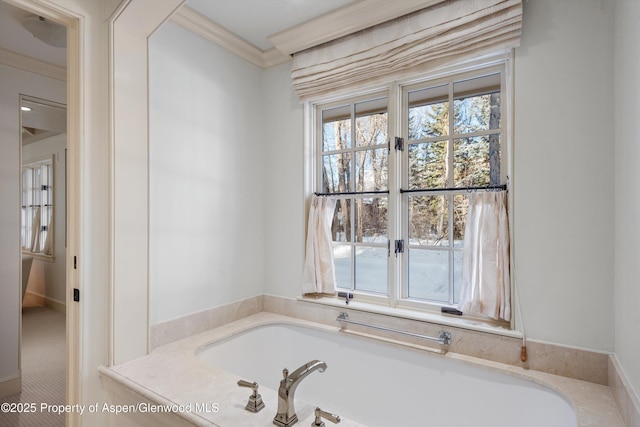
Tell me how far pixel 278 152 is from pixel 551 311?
1970mm

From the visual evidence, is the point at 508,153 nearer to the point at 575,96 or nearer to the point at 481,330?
the point at 575,96

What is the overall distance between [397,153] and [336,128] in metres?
0.56

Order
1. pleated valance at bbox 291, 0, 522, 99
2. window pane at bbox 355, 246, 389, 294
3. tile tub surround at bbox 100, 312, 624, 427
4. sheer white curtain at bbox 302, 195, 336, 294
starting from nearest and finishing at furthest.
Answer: tile tub surround at bbox 100, 312, 624, 427
pleated valance at bbox 291, 0, 522, 99
window pane at bbox 355, 246, 389, 294
sheer white curtain at bbox 302, 195, 336, 294

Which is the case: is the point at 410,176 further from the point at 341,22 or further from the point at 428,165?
the point at 341,22

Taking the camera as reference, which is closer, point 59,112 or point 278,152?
point 278,152

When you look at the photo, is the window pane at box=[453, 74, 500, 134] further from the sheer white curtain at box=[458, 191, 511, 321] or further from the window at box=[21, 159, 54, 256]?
the window at box=[21, 159, 54, 256]

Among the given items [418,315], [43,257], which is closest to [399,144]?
[418,315]

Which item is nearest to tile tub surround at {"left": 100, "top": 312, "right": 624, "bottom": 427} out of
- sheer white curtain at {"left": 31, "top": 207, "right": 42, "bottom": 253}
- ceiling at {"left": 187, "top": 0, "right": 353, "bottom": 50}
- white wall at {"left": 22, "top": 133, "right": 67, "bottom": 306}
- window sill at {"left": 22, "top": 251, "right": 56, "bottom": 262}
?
ceiling at {"left": 187, "top": 0, "right": 353, "bottom": 50}

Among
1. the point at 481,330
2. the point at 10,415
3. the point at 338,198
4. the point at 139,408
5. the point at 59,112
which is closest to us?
the point at 139,408

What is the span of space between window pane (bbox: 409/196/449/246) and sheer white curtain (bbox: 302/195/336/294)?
58 centimetres

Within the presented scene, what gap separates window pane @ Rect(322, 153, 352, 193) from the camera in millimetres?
2318

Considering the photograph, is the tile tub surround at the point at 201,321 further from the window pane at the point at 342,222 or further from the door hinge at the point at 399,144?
the door hinge at the point at 399,144

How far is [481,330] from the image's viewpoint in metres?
1.65

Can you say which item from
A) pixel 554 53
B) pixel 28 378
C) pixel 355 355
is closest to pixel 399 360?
pixel 355 355
